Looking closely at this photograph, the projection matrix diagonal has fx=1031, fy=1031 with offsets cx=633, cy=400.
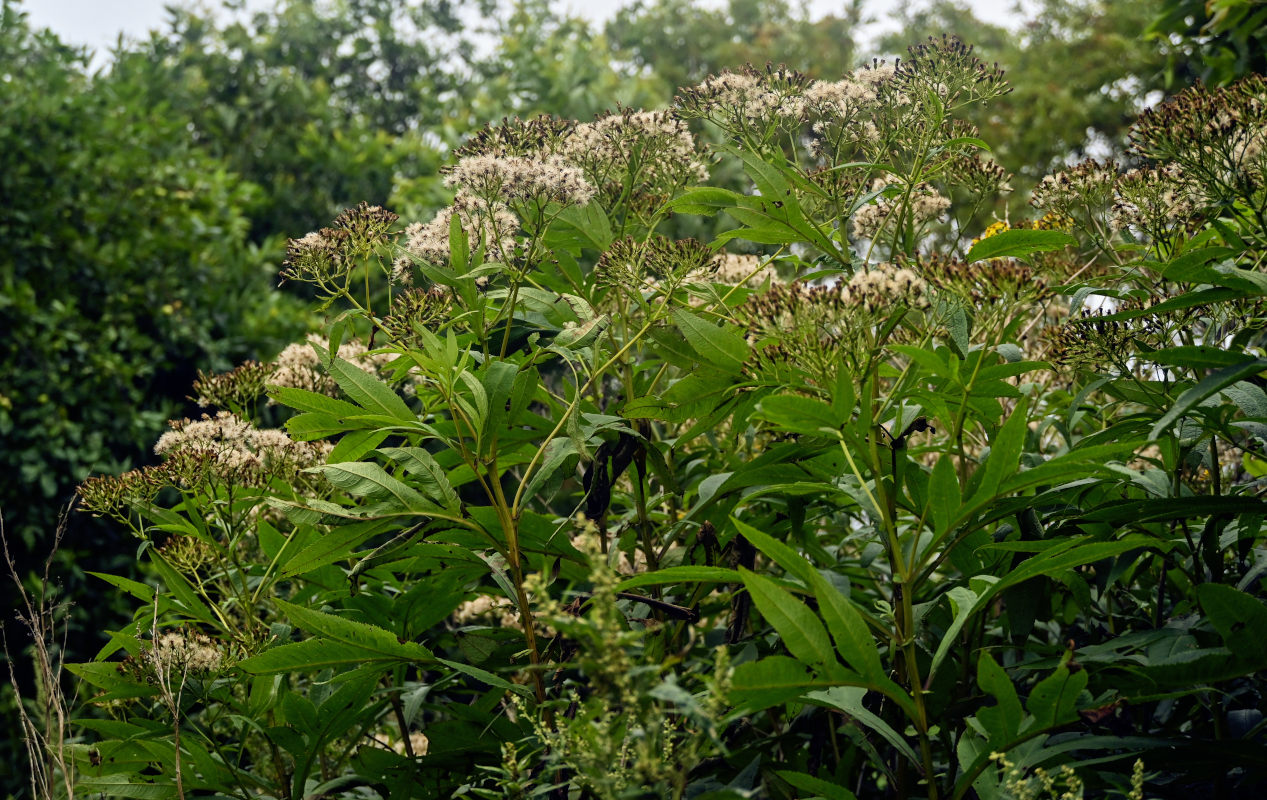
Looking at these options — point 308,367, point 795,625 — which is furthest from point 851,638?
point 308,367

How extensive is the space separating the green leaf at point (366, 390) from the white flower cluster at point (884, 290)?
2.75 ft

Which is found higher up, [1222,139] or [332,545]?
[1222,139]

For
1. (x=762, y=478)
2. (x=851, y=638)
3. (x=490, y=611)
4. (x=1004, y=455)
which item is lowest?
(x=490, y=611)

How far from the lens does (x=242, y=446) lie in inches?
98.1

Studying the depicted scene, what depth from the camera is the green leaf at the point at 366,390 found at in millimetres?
1885

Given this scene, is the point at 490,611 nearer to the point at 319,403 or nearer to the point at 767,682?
the point at 319,403

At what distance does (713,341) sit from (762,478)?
0.89 feet

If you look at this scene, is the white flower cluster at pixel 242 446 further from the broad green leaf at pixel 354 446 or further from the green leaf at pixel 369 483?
the green leaf at pixel 369 483

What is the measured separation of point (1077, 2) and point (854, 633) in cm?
2153

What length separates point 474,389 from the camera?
1861 millimetres

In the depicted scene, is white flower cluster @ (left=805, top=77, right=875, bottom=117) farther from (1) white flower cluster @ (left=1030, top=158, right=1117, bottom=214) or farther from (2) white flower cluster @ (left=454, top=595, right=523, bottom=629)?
(2) white flower cluster @ (left=454, top=595, right=523, bottom=629)

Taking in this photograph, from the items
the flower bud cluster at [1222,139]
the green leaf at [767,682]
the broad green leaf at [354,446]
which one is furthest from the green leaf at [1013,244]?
the broad green leaf at [354,446]

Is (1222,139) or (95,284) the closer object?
(1222,139)

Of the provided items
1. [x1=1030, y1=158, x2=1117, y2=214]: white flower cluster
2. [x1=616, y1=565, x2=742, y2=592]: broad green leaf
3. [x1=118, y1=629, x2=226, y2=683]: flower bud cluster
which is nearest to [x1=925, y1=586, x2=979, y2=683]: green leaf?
[x1=616, y1=565, x2=742, y2=592]: broad green leaf
